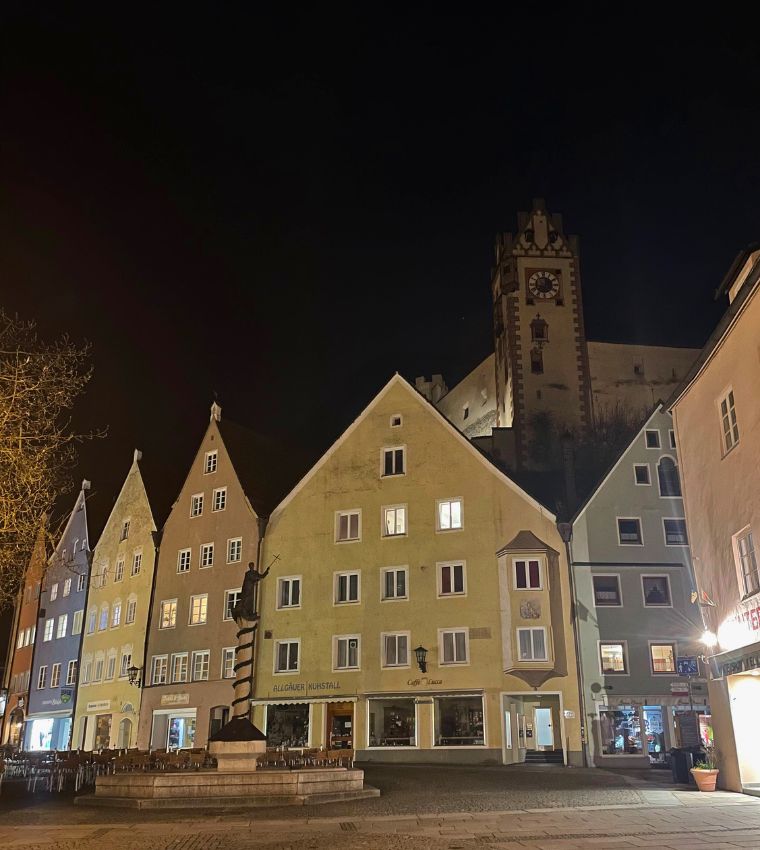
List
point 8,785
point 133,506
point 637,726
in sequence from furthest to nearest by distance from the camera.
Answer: point 133,506 → point 637,726 → point 8,785

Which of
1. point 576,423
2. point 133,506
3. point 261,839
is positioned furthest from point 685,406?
point 576,423

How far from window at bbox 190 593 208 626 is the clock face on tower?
145 feet

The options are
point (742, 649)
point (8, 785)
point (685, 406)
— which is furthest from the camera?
point (8, 785)

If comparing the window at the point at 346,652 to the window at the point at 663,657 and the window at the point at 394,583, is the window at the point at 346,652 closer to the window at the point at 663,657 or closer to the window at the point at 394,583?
the window at the point at 394,583

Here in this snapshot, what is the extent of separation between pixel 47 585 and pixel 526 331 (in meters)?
42.8

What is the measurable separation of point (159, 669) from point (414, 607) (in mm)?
14694

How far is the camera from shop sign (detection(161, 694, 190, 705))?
41312 millimetres

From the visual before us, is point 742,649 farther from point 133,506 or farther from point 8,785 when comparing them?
point 133,506

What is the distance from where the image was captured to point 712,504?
23125 millimetres

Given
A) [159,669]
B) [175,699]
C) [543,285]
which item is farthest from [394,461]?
[543,285]

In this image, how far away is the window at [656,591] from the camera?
118 feet

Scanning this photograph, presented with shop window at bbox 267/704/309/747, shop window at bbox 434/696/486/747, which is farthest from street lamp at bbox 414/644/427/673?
shop window at bbox 267/704/309/747

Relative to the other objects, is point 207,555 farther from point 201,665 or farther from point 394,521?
point 394,521

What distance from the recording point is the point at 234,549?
141ft
